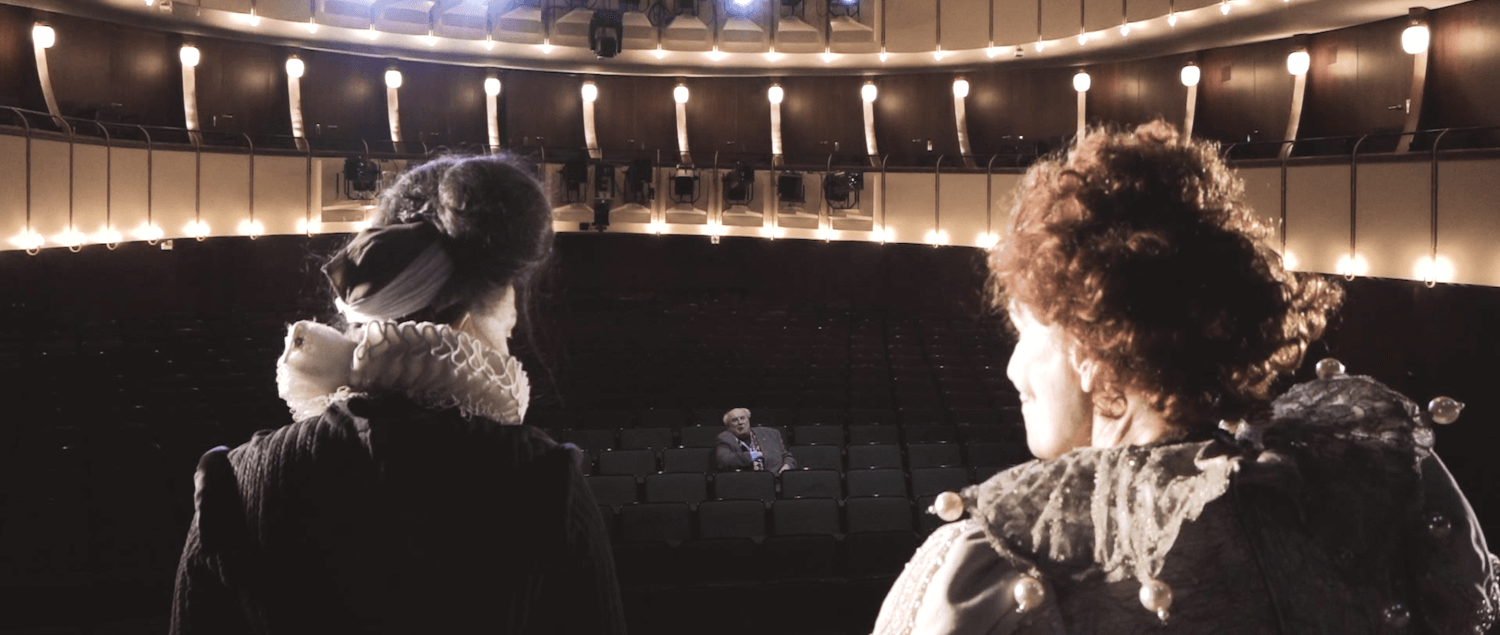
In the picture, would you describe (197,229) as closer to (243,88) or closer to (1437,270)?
(243,88)

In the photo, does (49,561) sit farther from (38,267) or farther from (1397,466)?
(1397,466)

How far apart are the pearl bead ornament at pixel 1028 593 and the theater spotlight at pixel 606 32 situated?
44.3 ft

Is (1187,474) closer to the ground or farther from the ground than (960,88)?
closer to the ground

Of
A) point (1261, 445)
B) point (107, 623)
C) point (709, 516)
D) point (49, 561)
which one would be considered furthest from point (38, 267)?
point (1261, 445)

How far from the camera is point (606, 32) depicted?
13898 mm

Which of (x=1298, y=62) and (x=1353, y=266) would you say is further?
(x=1298, y=62)

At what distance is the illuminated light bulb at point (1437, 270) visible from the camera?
308 inches

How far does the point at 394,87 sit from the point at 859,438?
8.93m

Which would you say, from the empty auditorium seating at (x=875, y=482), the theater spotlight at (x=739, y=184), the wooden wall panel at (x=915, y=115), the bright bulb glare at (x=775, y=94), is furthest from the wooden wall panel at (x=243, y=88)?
the empty auditorium seating at (x=875, y=482)

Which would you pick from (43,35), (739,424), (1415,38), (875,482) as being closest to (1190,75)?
(1415,38)

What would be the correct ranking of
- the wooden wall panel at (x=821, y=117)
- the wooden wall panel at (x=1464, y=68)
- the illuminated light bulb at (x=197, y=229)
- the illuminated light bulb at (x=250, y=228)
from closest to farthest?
1. the wooden wall panel at (x=1464, y=68)
2. the illuminated light bulb at (x=197, y=229)
3. the illuminated light bulb at (x=250, y=228)
4. the wooden wall panel at (x=821, y=117)

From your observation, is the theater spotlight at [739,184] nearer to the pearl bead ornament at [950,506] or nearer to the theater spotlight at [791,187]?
the theater spotlight at [791,187]

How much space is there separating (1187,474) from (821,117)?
Answer: 14843 millimetres

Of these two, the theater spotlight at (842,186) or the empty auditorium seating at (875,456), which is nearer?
the empty auditorium seating at (875,456)
